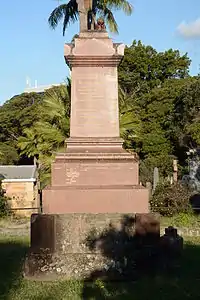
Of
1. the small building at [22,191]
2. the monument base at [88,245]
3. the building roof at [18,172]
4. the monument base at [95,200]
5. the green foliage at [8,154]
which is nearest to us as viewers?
the monument base at [88,245]

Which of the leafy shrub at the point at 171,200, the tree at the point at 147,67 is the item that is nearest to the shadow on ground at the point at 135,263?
the leafy shrub at the point at 171,200

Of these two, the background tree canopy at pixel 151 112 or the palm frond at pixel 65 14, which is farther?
the background tree canopy at pixel 151 112

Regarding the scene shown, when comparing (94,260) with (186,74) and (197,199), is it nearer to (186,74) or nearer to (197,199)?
(197,199)

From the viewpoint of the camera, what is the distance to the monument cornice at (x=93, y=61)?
8.20 metres

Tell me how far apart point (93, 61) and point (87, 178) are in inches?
77.4

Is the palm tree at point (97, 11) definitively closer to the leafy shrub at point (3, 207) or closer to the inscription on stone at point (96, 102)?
the leafy shrub at point (3, 207)

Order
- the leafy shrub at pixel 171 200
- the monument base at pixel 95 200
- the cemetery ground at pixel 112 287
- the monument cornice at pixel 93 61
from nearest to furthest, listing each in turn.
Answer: the cemetery ground at pixel 112 287
the monument base at pixel 95 200
the monument cornice at pixel 93 61
the leafy shrub at pixel 171 200

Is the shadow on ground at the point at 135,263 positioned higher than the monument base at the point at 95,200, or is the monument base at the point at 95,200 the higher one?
the monument base at the point at 95,200

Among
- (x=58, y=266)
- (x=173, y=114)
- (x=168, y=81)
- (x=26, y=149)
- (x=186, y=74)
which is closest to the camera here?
(x=58, y=266)

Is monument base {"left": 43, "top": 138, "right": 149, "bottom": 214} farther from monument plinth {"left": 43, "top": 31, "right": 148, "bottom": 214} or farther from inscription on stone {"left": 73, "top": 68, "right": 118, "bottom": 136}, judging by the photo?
inscription on stone {"left": 73, "top": 68, "right": 118, "bottom": 136}

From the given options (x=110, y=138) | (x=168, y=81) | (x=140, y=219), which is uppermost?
(x=168, y=81)

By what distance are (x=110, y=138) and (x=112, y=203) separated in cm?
125

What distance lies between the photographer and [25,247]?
10164 mm

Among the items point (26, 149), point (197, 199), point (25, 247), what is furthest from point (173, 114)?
Result: point (25, 247)
